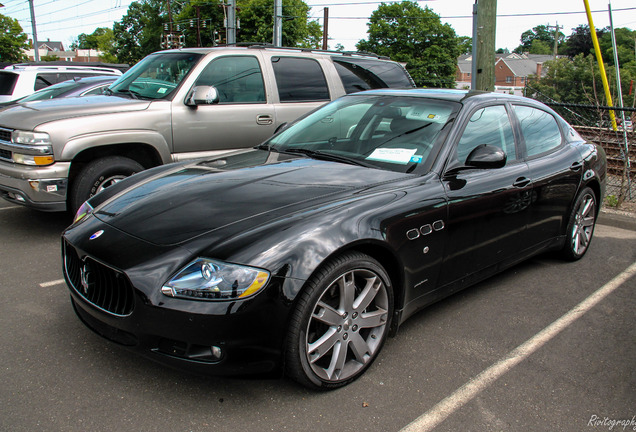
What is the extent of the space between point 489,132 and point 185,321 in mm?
2637

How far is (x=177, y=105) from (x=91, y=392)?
12.4 ft

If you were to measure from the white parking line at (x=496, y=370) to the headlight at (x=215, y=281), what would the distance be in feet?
3.29

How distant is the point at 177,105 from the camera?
19.5 feet

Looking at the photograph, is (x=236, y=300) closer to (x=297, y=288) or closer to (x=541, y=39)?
(x=297, y=288)

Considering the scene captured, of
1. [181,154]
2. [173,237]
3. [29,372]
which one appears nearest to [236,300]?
[173,237]

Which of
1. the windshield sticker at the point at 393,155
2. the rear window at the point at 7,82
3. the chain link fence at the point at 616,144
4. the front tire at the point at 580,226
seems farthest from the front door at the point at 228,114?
the rear window at the point at 7,82

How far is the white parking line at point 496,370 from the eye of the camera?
2.73 m

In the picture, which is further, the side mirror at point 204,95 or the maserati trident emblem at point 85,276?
the side mirror at point 204,95

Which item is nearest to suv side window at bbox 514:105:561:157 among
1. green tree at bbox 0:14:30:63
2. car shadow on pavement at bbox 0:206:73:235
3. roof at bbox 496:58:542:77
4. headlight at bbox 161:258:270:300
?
headlight at bbox 161:258:270:300

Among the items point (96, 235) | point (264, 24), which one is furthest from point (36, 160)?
point (264, 24)

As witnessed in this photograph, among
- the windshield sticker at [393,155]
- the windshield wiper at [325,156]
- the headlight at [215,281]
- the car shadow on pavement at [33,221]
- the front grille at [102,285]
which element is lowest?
the car shadow on pavement at [33,221]

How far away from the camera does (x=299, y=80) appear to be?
22.6 feet

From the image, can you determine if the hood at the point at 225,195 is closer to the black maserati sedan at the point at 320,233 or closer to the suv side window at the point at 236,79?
the black maserati sedan at the point at 320,233

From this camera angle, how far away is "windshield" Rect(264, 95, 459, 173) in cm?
371
